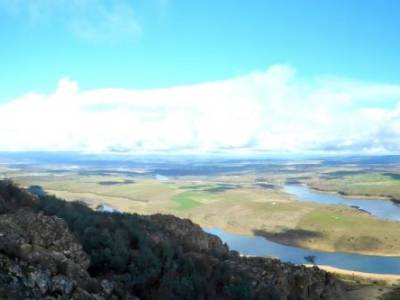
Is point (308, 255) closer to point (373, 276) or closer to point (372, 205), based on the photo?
point (373, 276)

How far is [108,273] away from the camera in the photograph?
29.5 metres

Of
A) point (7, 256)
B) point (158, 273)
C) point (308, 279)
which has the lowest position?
point (308, 279)

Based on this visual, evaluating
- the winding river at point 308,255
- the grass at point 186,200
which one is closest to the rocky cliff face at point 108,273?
the winding river at point 308,255

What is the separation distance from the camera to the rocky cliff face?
23500 millimetres

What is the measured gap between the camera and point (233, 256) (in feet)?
155

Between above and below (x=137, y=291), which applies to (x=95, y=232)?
above

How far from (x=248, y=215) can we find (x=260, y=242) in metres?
33.0

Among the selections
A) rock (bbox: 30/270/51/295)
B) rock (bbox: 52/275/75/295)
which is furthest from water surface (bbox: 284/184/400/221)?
rock (bbox: 30/270/51/295)

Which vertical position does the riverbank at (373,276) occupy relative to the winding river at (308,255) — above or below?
above

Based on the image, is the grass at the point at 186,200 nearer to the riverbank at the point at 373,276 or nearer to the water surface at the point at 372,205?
the water surface at the point at 372,205

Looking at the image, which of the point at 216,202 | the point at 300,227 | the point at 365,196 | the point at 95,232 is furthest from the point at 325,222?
the point at 95,232

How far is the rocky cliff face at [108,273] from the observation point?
23500mm

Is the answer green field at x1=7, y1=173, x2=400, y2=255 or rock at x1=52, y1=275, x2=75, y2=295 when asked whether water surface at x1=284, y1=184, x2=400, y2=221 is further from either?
rock at x1=52, y1=275, x2=75, y2=295

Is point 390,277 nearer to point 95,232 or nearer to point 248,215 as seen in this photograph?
point 95,232
